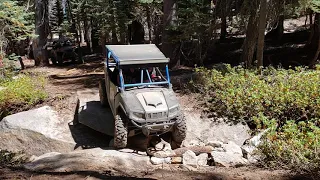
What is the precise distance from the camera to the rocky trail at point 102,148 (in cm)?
520

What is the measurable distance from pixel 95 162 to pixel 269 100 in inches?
192

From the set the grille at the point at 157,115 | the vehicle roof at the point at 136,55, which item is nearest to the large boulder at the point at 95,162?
the grille at the point at 157,115

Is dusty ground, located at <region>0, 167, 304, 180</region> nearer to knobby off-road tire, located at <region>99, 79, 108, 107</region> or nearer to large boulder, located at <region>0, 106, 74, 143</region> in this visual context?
large boulder, located at <region>0, 106, 74, 143</region>

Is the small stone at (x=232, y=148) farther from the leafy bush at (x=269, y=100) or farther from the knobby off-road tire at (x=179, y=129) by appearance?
the knobby off-road tire at (x=179, y=129)

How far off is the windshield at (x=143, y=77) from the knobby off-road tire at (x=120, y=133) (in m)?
0.92

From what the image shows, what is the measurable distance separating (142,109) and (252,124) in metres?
3.40

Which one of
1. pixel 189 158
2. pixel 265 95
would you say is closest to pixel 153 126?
pixel 189 158

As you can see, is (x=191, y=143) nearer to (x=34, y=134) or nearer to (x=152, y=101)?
(x=152, y=101)

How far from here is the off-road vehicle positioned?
6688 mm

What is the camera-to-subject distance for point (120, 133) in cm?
681

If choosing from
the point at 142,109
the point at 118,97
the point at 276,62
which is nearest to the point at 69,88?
the point at 118,97

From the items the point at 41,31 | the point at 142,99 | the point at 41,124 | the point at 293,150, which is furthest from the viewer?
the point at 41,31

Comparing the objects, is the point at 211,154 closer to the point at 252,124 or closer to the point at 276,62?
the point at 252,124

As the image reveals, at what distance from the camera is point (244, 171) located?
210 inches
